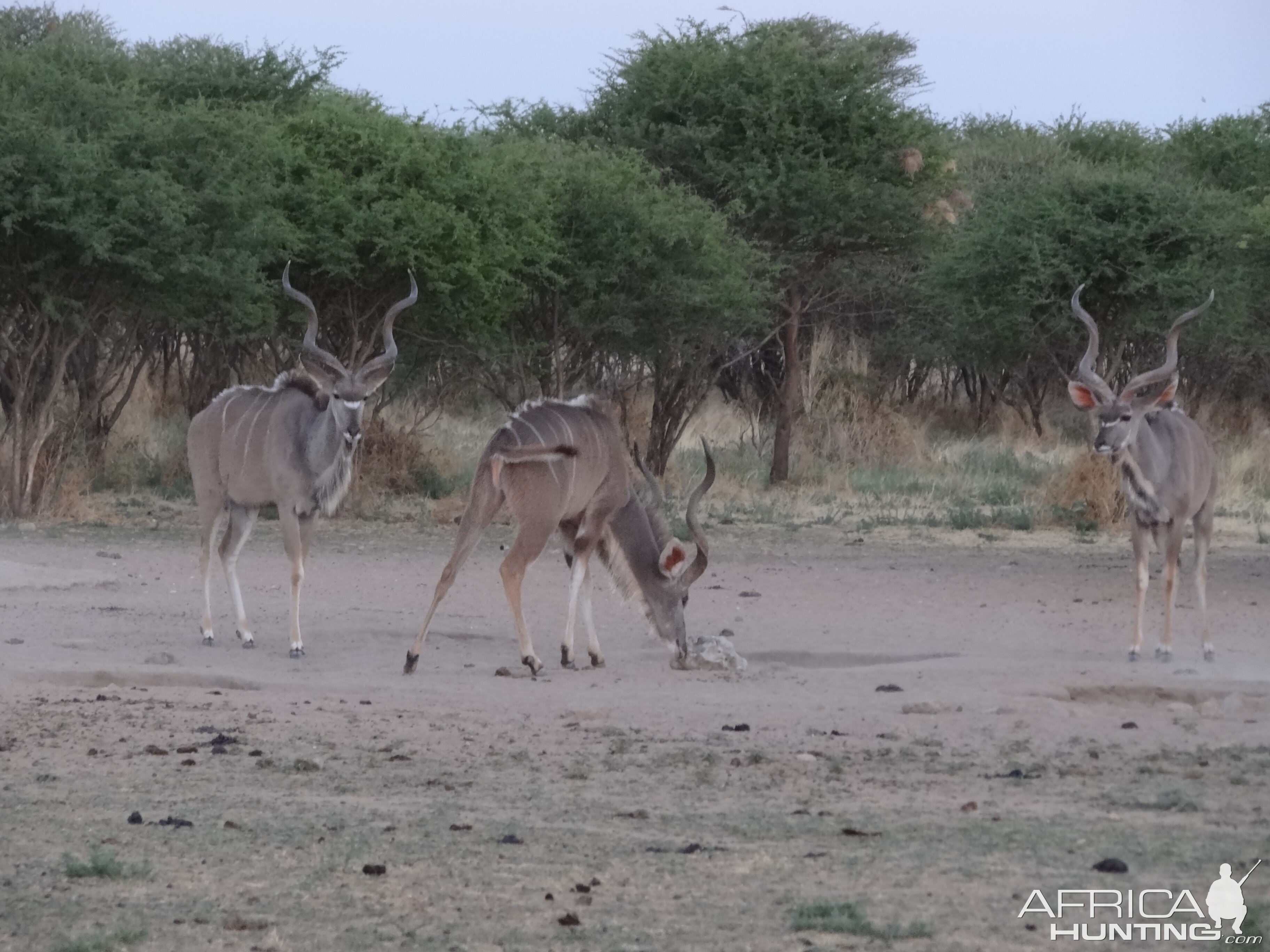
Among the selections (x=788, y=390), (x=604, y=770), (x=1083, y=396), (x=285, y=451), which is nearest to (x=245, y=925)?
(x=604, y=770)

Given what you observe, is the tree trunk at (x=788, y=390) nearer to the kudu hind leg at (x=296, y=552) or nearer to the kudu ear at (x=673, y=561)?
the kudu hind leg at (x=296, y=552)

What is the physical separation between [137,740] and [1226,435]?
23.4 metres

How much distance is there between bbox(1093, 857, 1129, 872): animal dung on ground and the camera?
15.0 ft

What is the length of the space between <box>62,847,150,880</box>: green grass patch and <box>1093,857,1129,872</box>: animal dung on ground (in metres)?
2.34

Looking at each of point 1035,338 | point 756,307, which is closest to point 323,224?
point 756,307

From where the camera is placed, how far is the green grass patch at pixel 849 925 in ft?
13.3

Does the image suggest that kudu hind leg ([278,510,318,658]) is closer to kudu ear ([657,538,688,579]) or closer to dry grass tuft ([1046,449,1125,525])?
kudu ear ([657,538,688,579])

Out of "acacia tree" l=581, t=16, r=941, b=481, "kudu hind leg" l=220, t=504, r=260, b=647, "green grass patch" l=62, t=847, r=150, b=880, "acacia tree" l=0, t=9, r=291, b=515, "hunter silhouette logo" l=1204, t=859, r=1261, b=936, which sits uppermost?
"acacia tree" l=581, t=16, r=941, b=481

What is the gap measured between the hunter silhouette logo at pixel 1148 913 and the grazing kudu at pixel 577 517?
4580 mm

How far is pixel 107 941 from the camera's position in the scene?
3.98 metres

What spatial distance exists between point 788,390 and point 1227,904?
1817 cm

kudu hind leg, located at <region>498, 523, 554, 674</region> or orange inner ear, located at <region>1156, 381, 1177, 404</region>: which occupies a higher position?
orange inner ear, located at <region>1156, 381, 1177, 404</region>

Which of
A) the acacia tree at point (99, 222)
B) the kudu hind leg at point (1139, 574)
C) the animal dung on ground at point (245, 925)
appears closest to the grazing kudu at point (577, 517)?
the kudu hind leg at point (1139, 574)

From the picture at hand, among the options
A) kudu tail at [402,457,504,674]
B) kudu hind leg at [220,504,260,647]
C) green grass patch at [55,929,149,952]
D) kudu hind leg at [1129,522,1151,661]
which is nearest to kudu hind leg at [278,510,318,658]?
kudu hind leg at [220,504,260,647]
